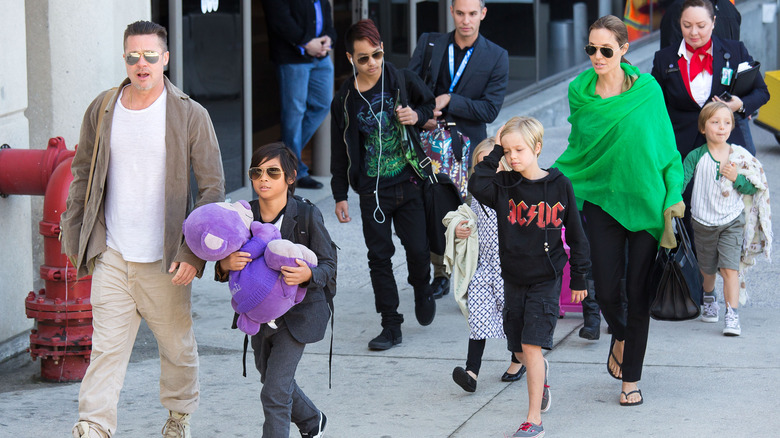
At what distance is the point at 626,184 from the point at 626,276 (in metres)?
0.43

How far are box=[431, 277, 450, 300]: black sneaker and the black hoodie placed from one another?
8.30ft

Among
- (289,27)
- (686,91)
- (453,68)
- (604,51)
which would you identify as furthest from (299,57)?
(604,51)

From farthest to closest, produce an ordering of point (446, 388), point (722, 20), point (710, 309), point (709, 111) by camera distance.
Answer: point (722, 20), point (710, 309), point (709, 111), point (446, 388)

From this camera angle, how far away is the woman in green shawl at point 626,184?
5.29 meters

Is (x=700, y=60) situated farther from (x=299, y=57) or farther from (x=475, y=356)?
(x=299, y=57)

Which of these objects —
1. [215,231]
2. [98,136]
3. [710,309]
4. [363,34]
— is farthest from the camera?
[710,309]

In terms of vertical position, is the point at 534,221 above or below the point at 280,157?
below

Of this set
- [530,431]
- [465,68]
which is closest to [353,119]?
[465,68]

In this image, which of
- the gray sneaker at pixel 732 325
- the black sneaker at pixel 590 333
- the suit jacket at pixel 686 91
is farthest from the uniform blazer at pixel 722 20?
the black sneaker at pixel 590 333

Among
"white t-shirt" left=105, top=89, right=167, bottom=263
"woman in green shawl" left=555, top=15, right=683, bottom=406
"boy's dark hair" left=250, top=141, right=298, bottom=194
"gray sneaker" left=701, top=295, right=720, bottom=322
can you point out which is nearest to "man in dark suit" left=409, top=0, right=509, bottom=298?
"woman in green shawl" left=555, top=15, right=683, bottom=406

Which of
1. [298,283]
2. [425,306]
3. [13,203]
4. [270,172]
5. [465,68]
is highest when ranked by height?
[465,68]

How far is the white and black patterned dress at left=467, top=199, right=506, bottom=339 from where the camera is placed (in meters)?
5.60

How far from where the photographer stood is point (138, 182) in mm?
4672

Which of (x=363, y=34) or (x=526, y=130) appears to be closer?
(x=526, y=130)
